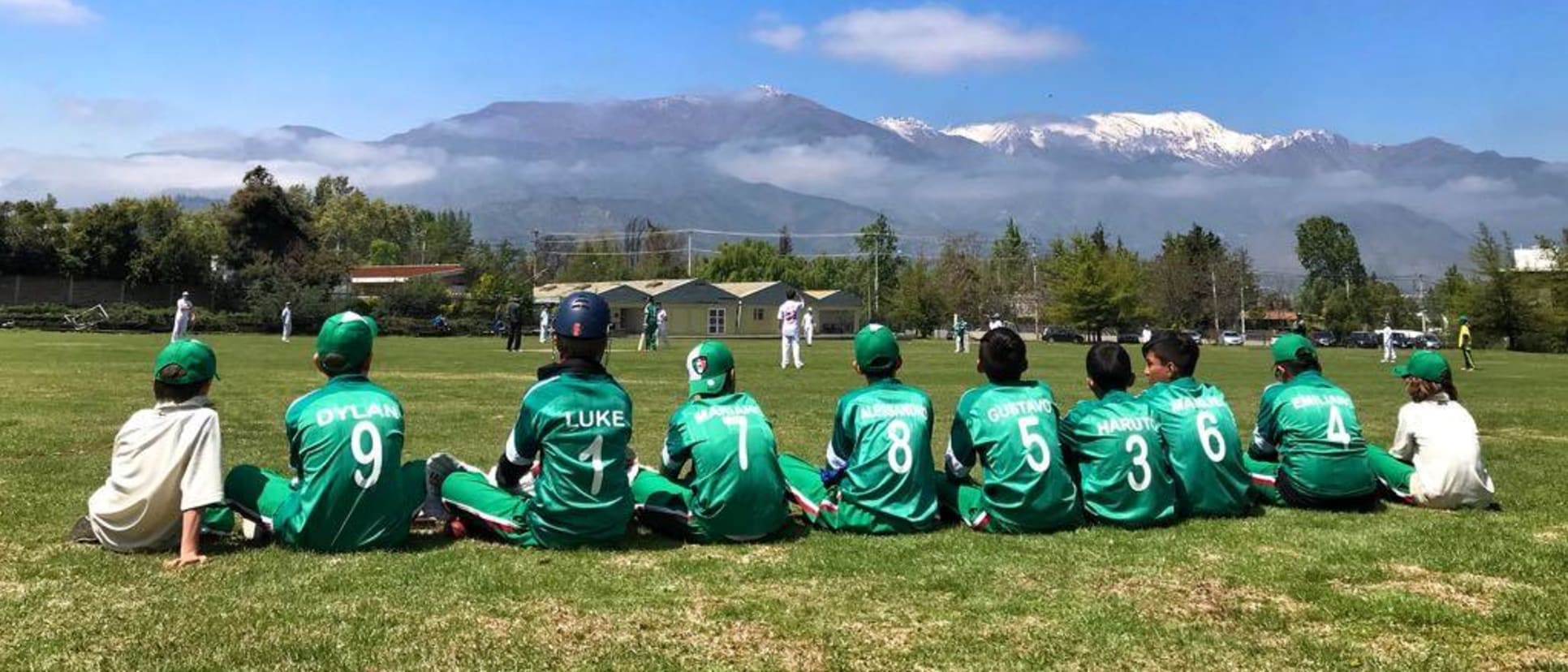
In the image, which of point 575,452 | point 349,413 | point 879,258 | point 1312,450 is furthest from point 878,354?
point 879,258

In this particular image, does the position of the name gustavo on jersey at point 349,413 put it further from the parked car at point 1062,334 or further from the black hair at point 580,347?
the parked car at point 1062,334

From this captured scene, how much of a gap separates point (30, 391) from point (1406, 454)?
20702 mm

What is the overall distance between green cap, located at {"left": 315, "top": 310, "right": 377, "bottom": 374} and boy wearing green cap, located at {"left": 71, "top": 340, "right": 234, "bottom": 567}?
0.71m

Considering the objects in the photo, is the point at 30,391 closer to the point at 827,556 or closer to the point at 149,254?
the point at 827,556

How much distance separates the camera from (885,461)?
6.81 m

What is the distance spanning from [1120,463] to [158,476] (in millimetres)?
6181

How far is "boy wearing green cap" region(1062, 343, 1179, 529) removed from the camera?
7051 millimetres

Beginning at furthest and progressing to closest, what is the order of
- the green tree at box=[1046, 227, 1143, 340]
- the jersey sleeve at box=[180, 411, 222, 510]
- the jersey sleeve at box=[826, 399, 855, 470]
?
the green tree at box=[1046, 227, 1143, 340] → the jersey sleeve at box=[826, 399, 855, 470] → the jersey sleeve at box=[180, 411, 222, 510]

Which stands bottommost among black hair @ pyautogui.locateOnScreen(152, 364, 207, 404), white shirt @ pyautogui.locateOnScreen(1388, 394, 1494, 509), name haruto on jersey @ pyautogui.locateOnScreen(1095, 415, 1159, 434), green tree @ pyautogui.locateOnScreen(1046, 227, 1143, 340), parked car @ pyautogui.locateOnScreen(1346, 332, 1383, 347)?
parked car @ pyautogui.locateOnScreen(1346, 332, 1383, 347)

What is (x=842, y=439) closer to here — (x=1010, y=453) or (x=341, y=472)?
(x=1010, y=453)

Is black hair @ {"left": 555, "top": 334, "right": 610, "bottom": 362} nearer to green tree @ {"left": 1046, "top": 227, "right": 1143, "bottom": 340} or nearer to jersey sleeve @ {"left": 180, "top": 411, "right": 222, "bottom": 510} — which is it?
jersey sleeve @ {"left": 180, "top": 411, "right": 222, "bottom": 510}

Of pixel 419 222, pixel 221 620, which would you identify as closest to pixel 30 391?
pixel 221 620

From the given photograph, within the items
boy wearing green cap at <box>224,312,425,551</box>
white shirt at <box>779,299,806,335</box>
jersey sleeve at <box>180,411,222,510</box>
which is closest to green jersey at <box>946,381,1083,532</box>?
boy wearing green cap at <box>224,312,425,551</box>

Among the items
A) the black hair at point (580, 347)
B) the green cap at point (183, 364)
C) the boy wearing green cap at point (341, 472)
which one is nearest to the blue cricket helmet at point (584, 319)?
the black hair at point (580, 347)
